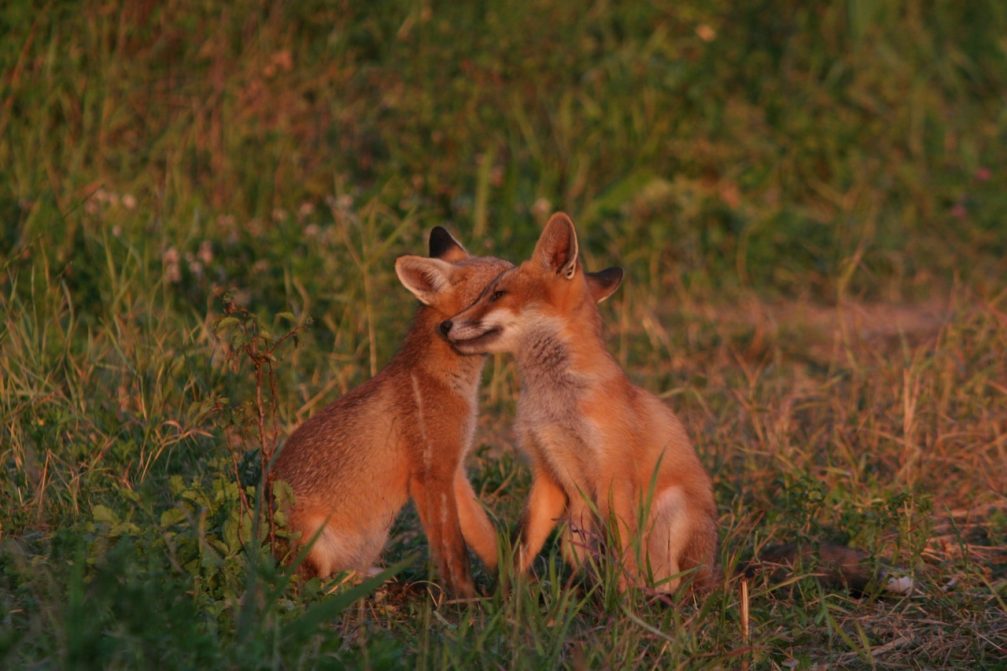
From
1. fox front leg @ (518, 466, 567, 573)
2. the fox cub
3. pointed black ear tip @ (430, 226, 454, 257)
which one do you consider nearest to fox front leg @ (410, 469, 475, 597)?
the fox cub

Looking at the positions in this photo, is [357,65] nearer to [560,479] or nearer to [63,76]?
[63,76]

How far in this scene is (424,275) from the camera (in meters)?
5.06

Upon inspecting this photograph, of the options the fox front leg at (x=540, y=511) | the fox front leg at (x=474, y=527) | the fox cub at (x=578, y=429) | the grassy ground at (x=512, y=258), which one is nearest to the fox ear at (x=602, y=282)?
the fox cub at (x=578, y=429)

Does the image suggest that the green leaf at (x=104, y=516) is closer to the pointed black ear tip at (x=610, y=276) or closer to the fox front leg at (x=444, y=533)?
the fox front leg at (x=444, y=533)

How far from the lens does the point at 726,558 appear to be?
15.2 feet

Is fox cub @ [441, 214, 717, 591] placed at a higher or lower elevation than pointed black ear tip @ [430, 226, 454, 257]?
lower

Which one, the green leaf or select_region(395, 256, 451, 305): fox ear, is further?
select_region(395, 256, 451, 305): fox ear

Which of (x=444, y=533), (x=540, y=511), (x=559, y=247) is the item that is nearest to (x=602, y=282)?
(x=559, y=247)

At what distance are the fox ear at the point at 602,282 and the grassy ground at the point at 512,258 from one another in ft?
3.68

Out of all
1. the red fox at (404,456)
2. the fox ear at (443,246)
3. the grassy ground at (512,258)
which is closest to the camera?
the grassy ground at (512,258)

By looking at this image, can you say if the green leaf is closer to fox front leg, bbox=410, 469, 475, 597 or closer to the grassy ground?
the grassy ground

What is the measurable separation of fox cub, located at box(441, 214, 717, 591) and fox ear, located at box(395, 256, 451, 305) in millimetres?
209

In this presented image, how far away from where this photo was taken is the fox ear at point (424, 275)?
498 cm

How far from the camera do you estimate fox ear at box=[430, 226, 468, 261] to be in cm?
546
